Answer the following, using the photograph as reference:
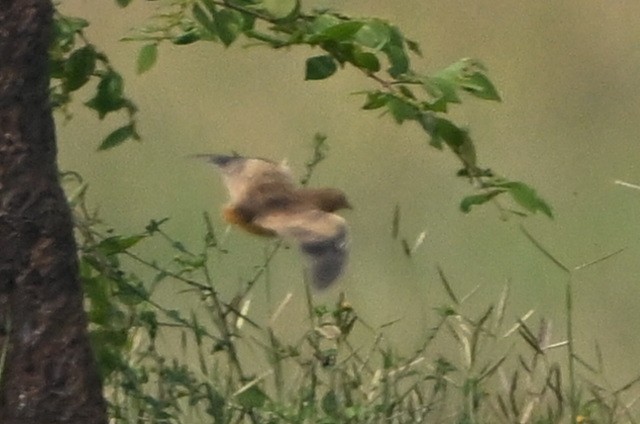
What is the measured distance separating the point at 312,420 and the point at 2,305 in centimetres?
42

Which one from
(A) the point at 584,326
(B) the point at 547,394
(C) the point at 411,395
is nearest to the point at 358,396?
(C) the point at 411,395

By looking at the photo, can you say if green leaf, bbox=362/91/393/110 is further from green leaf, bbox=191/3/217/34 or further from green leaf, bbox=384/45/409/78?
green leaf, bbox=191/3/217/34

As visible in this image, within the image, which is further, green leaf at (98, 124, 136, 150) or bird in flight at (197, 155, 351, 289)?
green leaf at (98, 124, 136, 150)

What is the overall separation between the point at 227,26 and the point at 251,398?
35 cm

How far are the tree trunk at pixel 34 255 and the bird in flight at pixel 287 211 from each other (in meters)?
0.14

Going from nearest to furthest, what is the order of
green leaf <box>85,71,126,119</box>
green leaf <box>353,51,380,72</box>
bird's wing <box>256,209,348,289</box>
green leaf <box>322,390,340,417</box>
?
bird's wing <box>256,209,348,289</box>
green leaf <box>353,51,380,72</box>
green leaf <box>85,71,126,119</box>
green leaf <box>322,390,340,417</box>

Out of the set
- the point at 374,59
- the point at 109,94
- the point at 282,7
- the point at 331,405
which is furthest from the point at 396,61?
the point at 331,405

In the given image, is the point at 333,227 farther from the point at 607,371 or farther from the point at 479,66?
the point at 607,371

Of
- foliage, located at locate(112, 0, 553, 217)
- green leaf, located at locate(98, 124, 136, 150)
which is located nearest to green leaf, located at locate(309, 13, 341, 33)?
foliage, located at locate(112, 0, 553, 217)

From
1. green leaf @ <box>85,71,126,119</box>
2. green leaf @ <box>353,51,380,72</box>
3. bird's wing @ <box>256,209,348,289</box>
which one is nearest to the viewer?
bird's wing @ <box>256,209,348,289</box>

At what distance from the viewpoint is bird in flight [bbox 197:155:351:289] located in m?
0.98

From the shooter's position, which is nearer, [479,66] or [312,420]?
[479,66]

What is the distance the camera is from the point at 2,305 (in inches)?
39.3

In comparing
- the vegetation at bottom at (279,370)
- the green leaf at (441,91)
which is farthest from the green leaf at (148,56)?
the green leaf at (441,91)
